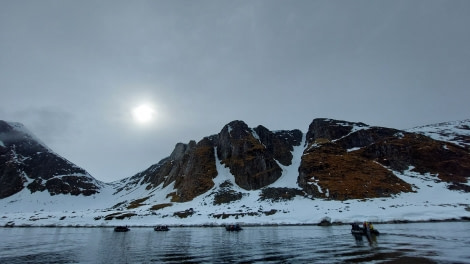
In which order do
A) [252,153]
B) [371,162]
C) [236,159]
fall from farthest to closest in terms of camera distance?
1. [236,159]
2. [252,153]
3. [371,162]

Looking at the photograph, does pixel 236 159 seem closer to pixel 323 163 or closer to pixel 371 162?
pixel 323 163

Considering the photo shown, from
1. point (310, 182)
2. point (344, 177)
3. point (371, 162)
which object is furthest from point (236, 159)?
point (371, 162)

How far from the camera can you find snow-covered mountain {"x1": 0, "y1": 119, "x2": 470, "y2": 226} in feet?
292

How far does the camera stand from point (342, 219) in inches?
3019

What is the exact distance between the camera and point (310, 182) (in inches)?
4555

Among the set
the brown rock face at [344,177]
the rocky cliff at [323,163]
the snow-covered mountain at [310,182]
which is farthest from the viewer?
the rocky cliff at [323,163]

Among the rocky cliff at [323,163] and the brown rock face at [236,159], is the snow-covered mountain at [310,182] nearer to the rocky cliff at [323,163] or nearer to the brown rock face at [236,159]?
the rocky cliff at [323,163]

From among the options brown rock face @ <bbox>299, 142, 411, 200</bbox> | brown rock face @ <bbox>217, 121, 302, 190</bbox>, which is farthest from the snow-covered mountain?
brown rock face @ <bbox>217, 121, 302, 190</bbox>

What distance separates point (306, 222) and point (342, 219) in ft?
28.8

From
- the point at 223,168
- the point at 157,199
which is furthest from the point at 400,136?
the point at 157,199

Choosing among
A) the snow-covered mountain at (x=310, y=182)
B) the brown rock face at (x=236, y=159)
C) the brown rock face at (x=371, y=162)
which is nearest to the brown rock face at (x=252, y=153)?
the brown rock face at (x=236, y=159)

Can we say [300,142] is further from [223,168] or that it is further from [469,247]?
[469,247]

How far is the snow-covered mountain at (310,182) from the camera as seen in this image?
88875 millimetres

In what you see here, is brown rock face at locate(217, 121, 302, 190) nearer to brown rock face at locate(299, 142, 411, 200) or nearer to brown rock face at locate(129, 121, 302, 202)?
brown rock face at locate(129, 121, 302, 202)
